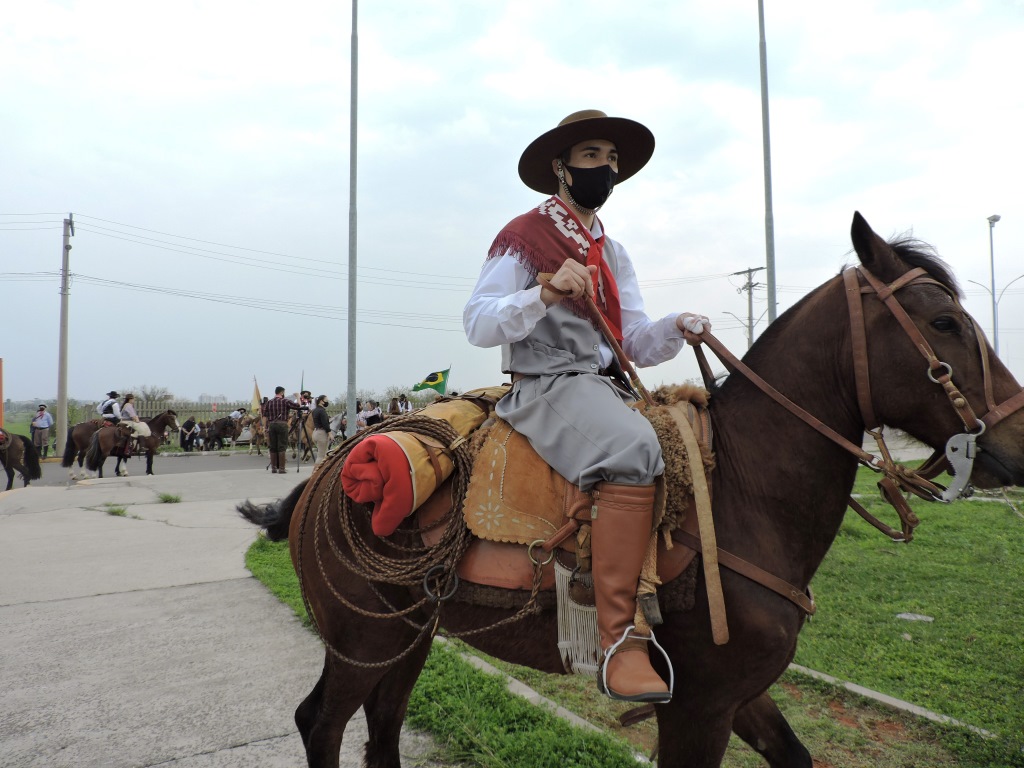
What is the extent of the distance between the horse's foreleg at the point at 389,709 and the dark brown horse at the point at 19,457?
1527 centimetres

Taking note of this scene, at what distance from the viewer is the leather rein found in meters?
1.67

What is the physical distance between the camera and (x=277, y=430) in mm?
14828

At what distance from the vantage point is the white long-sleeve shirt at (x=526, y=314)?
1.98m

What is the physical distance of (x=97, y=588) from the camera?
5.90m

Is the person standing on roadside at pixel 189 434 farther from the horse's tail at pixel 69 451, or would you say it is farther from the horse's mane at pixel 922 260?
the horse's mane at pixel 922 260

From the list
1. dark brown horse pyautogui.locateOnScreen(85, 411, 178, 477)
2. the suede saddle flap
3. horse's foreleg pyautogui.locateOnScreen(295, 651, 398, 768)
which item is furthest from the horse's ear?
dark brown horse pyautogui.locateOnScreen(85, 411, 178, 477)

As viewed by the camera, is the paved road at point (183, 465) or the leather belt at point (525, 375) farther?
the paved road at point (183, 465)

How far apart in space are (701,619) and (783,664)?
0.93 ft

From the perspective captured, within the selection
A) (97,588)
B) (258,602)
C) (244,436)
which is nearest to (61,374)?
(244,436)

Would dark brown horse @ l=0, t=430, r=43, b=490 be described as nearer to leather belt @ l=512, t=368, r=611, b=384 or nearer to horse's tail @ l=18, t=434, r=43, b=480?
horse's tail @ l=18, t=434, r=43, b=480

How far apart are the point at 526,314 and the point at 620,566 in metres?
0.82

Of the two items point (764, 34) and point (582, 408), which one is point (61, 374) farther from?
point (582, 408)

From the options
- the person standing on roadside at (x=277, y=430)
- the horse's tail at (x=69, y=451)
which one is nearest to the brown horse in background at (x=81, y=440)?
the horse's tail at (x=69, y=451)

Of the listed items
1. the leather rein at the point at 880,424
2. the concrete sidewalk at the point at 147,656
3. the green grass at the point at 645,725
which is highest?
the leather rein at the point at 880,424
